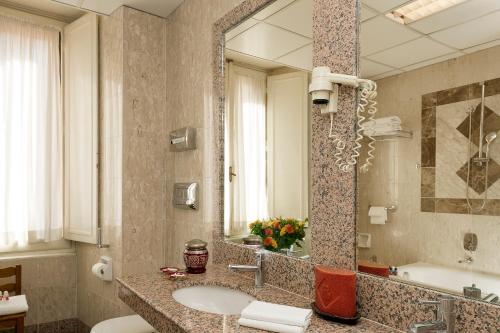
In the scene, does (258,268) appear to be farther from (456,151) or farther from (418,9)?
(418,9)

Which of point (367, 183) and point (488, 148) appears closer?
point (488, 148)

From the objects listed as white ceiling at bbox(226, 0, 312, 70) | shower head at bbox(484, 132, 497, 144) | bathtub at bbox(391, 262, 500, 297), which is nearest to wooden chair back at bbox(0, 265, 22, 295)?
white ceiling at bbox(226, 0, 312, 70)

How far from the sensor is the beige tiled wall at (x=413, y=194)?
40.3 inches

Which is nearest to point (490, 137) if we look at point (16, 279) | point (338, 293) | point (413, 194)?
point (413, 194)

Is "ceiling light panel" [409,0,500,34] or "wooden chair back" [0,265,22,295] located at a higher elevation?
"ceiling light panel" [409,0,500,34]

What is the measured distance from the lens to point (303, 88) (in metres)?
1.62

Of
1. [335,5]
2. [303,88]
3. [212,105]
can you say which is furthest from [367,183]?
[212,105]

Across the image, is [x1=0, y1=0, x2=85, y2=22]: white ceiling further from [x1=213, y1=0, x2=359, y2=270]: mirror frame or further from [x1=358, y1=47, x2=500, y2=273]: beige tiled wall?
[x1=358, y1=47, x2=500, y2=273]: beige tiled wall

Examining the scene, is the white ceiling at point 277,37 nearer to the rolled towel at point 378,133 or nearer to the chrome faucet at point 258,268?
the rolled towel at point 378,133

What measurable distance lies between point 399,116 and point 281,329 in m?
0.78

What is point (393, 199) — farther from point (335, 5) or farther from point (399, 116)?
point (335, 5)

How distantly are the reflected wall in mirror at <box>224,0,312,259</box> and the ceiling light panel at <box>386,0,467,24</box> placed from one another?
0.39 meters

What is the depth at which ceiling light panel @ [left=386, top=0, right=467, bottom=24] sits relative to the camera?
1136 millimetres

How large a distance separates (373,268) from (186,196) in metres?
1.38
